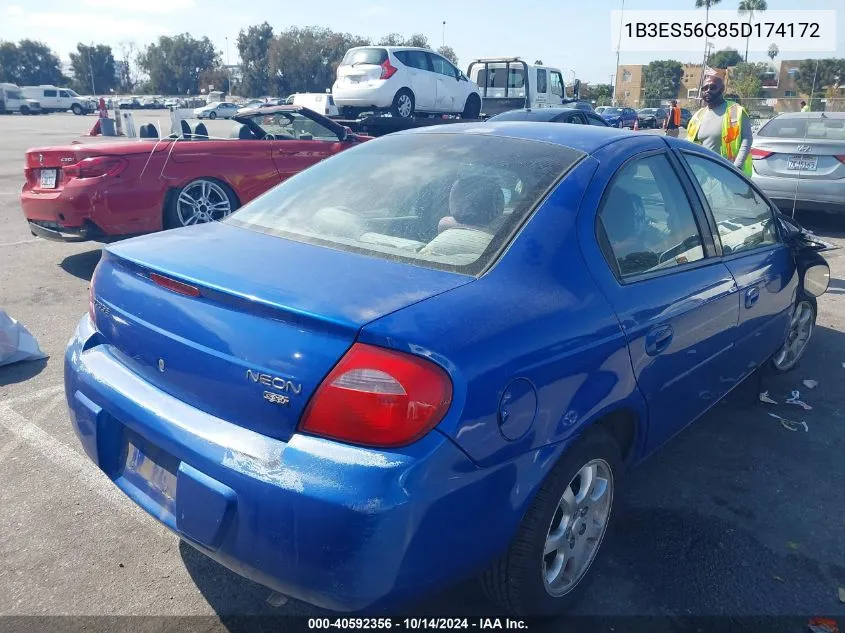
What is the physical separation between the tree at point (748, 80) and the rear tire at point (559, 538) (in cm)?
5493

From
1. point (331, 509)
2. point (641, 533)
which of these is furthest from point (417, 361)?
point (641, 533)

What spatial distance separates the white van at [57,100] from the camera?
57281 millimetres

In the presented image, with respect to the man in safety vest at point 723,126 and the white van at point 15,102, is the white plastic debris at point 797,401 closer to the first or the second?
the man in safety vest at point 723,126

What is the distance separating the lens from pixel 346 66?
46.2 feet

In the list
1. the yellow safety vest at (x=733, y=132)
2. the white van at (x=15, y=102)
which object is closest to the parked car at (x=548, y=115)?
the yellow safety vest at (x=733, y=132)

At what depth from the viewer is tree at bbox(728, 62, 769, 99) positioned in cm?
5862

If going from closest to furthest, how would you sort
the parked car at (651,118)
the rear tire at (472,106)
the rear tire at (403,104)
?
the rear tire at (403,104), the rear tire at (472,106), the parked car at (651,118)

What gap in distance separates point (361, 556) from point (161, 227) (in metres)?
5.54

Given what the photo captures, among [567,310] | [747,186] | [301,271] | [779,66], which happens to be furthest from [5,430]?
[779,66]

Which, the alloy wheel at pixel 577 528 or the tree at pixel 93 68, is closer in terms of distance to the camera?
the alloy wheel at pixel 577 528

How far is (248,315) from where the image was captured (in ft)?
6.16

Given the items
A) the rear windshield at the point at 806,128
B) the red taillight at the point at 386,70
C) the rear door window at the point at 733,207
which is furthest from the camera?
the red taillight at the point at 386,70

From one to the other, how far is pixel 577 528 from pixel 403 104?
41.7ft

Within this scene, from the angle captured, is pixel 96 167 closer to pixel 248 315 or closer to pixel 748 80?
pixel 248 315
